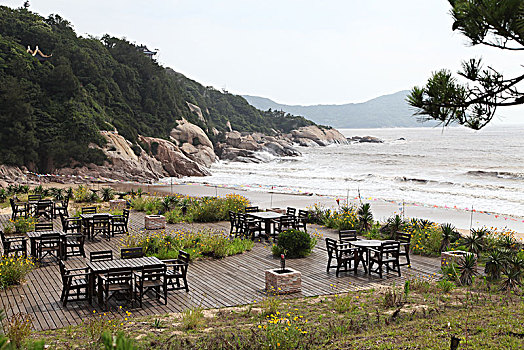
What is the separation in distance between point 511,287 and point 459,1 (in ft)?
20.9

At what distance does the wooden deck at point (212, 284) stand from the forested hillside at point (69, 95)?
30.5m

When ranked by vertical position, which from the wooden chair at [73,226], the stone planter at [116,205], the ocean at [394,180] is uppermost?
the wooden chair at [73,226]

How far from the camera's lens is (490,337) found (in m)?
6.57

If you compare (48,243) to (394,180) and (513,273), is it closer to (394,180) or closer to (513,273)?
(513,273)

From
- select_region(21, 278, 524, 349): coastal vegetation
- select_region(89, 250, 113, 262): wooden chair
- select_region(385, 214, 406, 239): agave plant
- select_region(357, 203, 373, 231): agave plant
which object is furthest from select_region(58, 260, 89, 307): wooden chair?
select_region(357, 203, 373, 231): agave plant

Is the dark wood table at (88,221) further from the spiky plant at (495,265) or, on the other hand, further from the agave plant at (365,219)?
the spiky plant at (495,265)

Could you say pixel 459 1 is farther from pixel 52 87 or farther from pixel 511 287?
pixel 52 87

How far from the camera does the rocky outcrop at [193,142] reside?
191 feet

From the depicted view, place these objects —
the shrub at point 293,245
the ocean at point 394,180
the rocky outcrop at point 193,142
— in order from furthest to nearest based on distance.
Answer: the rocky outcrop at point 193,142 → the ocean at point 394,180 → the shrub at point 293,245

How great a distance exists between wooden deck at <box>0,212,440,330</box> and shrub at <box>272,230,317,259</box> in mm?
275

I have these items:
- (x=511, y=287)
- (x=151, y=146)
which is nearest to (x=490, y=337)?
(x=511, y=287)

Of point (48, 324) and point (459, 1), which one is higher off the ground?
point (459, 1)

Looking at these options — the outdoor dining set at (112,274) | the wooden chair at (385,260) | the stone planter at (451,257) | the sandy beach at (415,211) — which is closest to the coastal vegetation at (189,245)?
the outdoor dining set at (112,274)

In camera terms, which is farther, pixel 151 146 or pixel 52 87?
pixel 151 146
